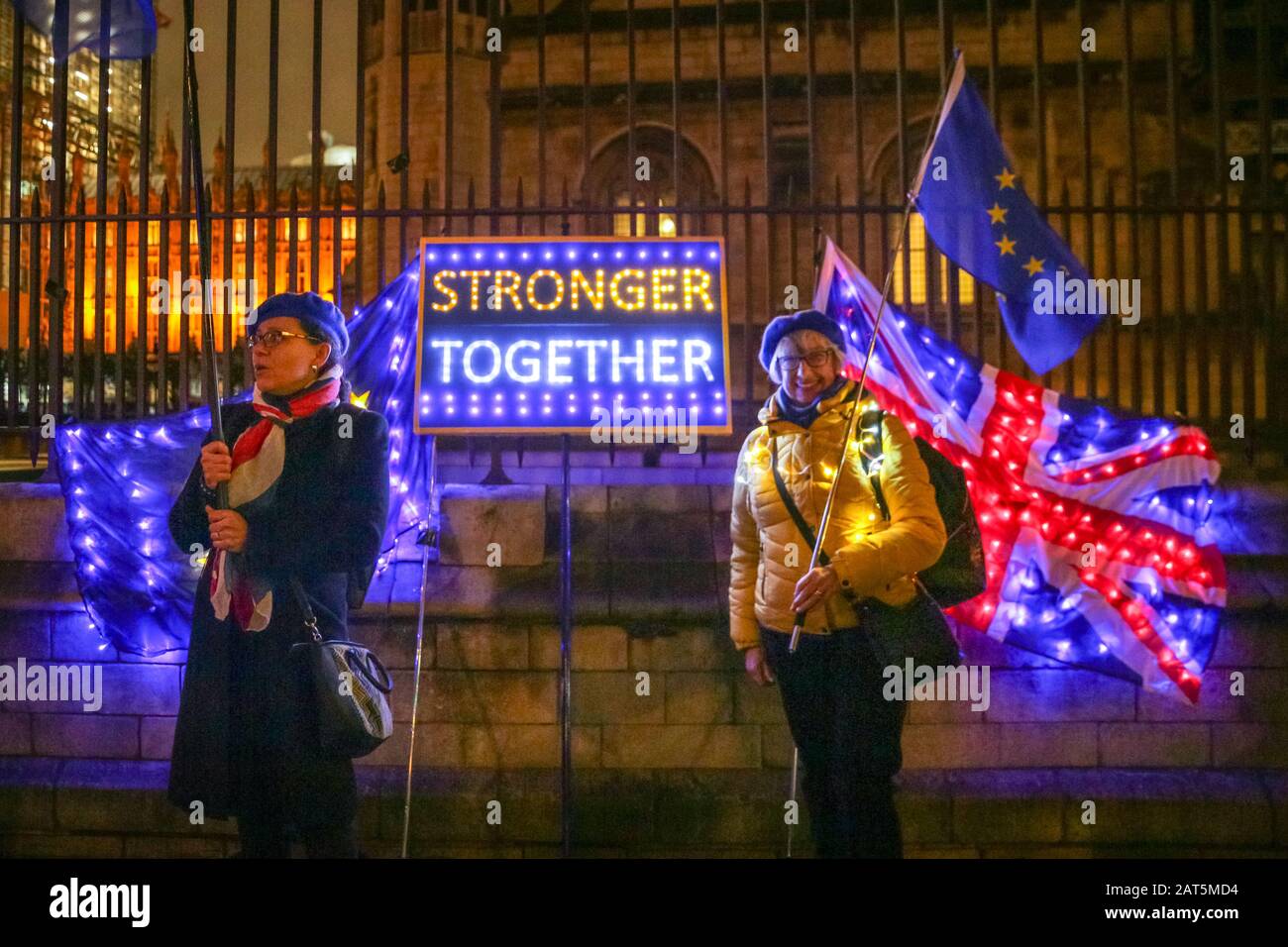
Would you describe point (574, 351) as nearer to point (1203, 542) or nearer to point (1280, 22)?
point (1203, 542)

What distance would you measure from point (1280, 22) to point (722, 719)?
31.3ft

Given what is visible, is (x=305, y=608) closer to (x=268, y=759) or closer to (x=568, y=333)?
(x=268, y=759)

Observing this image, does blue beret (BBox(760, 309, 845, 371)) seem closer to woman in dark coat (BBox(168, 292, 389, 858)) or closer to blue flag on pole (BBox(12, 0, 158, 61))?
woman in dark coat (BBox(168, 292, 389, 858))

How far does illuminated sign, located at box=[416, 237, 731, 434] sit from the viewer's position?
470 cm

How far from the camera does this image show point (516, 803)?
5.12 meters

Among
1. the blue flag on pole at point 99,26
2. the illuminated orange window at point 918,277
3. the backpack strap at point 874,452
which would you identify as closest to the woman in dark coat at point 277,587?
the blue flag on pole at point 99,26

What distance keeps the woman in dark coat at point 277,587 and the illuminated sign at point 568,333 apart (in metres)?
0.81

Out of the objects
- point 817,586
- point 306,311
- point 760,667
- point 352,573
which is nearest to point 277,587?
point 352,573

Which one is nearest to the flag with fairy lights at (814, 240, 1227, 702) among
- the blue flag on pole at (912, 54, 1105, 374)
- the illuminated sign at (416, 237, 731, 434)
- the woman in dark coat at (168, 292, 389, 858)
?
the blue flag on pole at (912, 54, 1105, 374)

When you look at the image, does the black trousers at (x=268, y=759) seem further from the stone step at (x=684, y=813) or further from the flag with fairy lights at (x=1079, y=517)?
the flag with fairy lights at (x=1079, y=517)

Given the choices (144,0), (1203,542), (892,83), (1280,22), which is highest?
(892,83)

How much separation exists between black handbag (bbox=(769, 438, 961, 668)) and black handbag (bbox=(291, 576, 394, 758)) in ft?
6.26

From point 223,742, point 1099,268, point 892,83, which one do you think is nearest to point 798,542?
point 223,742

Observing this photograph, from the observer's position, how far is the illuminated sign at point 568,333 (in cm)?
470
